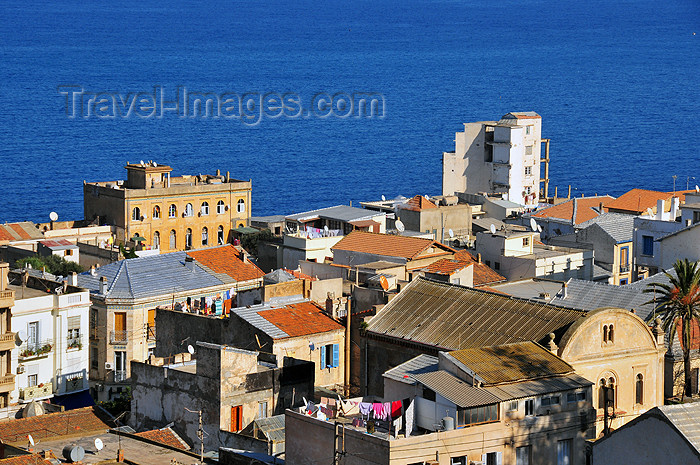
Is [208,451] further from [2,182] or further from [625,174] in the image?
[625,174]

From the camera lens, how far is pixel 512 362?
4100cm

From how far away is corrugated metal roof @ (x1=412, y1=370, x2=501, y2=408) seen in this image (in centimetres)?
3831

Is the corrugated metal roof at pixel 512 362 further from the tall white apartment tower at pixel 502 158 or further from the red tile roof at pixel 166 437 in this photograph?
the tall white apartment tower at pixel 502 158

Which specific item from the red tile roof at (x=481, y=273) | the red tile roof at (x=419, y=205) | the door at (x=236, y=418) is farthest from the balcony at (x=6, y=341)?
the red tile roof at (x=419, y=205)

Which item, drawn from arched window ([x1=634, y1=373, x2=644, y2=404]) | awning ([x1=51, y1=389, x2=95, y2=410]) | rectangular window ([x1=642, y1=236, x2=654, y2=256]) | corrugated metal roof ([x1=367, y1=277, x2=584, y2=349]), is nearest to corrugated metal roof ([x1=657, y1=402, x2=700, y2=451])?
arched window ([x1=634, y1=373, x2=644, y2=404])

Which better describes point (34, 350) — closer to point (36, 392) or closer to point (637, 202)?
point (36, 392)

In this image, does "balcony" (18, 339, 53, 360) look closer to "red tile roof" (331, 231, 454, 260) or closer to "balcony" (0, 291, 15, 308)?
"balcony" (0, 291, 15, 308)

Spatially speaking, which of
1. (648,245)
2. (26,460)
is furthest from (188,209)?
(26,460)

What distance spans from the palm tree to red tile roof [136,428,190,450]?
1757cm

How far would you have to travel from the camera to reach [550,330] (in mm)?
45594

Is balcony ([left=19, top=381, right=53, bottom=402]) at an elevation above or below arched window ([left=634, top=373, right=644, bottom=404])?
below

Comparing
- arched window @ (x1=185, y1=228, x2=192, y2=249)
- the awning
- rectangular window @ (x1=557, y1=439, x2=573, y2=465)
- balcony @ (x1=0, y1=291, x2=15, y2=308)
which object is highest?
balcony @ (x1=0, y1=291, x2=15, y2=308)

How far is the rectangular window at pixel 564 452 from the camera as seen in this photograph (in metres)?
40.4

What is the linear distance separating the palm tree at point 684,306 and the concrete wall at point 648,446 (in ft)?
57.0
